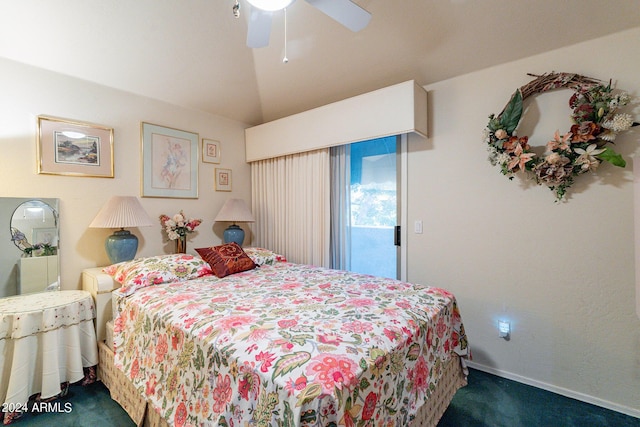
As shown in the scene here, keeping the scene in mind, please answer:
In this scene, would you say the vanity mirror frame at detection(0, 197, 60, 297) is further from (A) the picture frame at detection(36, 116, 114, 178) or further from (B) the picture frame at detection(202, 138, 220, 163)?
(B) the picture frame at detection(202, 138, 220, 163)

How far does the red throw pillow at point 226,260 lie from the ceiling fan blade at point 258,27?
165 cm

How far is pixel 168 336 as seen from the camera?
1.48 meters

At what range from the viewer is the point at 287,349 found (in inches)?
43.4

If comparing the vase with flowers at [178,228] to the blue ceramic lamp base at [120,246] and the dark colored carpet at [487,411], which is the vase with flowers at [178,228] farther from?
the dark colored carpet at [487,411]

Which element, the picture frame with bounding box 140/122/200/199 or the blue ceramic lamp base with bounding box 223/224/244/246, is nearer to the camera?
the picture frame with bounding box 140/122/200/199

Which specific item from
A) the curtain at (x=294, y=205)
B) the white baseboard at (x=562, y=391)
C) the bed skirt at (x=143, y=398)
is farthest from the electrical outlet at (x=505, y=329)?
the curtain at (x=294, y=205)

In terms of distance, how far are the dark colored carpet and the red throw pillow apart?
1073mm

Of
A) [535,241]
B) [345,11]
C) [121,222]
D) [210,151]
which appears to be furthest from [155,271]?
[535,241]

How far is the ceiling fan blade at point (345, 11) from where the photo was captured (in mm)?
1467

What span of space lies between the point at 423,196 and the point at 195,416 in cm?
224

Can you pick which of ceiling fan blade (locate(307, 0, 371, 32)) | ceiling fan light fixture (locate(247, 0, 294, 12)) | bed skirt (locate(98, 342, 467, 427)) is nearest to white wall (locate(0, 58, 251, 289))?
bed skirt (locate(98, 342, 467, 427))

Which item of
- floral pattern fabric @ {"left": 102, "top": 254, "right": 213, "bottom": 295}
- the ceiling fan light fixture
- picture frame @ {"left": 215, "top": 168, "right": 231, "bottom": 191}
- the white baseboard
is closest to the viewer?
the ceiling fan light fixture

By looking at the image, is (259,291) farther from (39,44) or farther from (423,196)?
(39,44)

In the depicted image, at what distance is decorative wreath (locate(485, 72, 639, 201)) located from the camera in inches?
69.4
